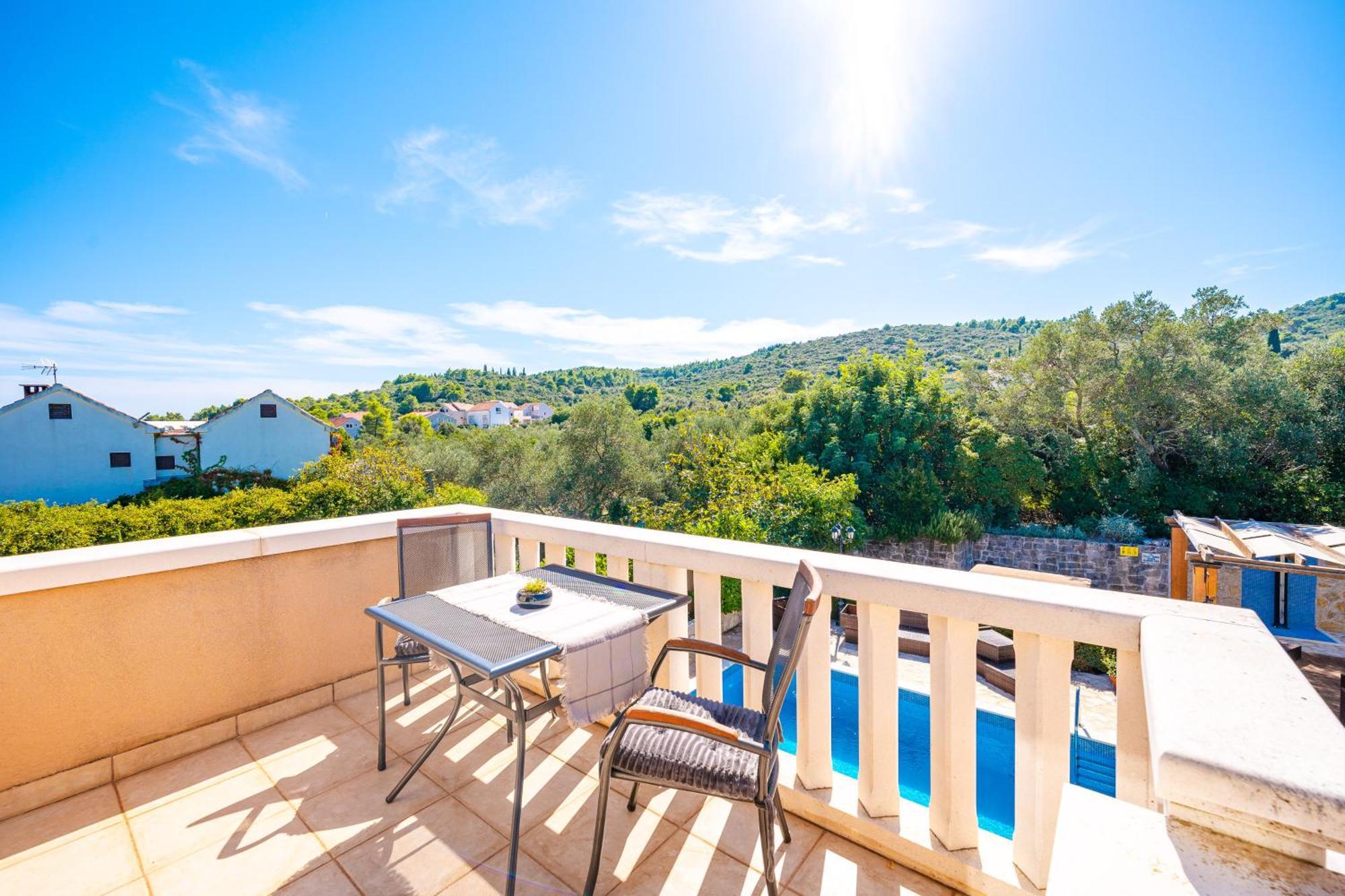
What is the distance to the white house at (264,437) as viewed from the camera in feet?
63.7

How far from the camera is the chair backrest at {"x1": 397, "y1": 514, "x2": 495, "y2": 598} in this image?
100 inches

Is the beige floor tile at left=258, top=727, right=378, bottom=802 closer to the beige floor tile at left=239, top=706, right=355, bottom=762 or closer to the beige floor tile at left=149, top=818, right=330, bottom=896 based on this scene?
the beige floor tile at left=239, top=706, right=355, bottom=762

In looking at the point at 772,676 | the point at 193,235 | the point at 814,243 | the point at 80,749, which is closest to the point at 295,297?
the point at 193,235

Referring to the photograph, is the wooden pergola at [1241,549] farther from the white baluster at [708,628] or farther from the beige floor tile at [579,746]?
the beige floor tile at [579,746]

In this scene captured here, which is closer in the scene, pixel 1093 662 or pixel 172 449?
pixel 1093 662

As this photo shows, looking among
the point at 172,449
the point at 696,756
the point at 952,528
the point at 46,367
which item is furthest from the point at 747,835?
the point at 46,367

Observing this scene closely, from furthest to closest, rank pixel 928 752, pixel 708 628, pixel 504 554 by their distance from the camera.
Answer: pixel 928 752, pixel 504 554, pixel 708 628

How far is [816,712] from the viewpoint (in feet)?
6.15

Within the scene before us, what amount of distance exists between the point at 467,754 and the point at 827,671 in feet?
5.36

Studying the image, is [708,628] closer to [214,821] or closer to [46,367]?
[214,821]

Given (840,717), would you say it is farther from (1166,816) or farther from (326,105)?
(326,105)

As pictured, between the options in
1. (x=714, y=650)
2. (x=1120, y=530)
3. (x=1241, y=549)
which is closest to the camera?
(x=714, y=650)

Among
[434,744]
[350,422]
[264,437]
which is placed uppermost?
[350,422]

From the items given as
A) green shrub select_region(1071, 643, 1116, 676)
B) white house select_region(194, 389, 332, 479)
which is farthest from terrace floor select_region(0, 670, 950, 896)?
white house select_region(194, 389, 332, 479)
